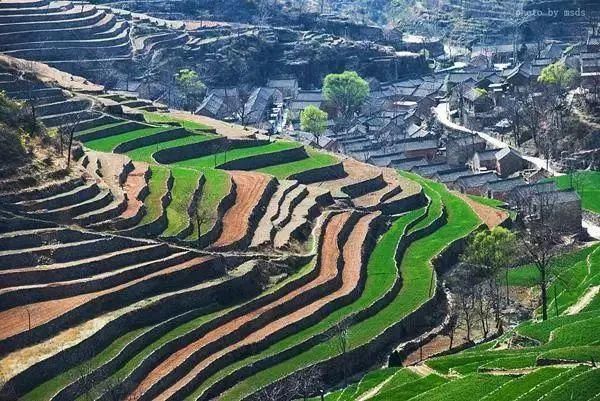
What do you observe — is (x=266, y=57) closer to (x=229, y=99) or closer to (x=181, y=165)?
(x=229, y=99)

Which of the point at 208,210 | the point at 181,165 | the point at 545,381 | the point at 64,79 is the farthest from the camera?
the point at 64,79

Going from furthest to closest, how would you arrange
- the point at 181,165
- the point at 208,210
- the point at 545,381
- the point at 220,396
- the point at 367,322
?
the point at 181,165, the point at 208,210, the point at 367,322, the point at 220,396, the point at 545,381

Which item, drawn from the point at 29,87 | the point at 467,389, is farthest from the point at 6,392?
the point at 29,87

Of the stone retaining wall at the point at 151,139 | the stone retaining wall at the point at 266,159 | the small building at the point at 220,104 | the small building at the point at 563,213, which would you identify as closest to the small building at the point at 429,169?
the stone retaining wall at the point at 266,159

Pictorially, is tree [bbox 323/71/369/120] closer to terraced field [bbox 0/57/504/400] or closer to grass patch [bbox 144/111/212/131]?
grass patch [bbox 144/111/212/131]

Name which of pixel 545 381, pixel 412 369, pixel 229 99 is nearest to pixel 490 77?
pixel 229 99

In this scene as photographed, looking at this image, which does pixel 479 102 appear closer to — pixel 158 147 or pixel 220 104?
pixel 220 104
